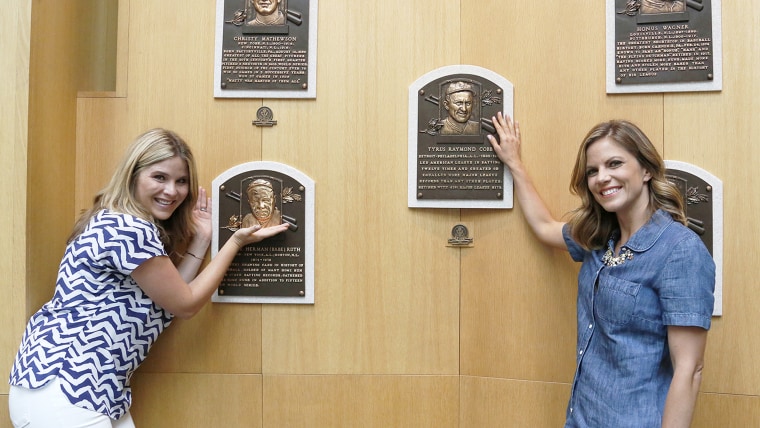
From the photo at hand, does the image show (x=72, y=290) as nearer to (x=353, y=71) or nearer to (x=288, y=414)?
(x=288, y=414)

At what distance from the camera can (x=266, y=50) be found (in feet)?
10.2

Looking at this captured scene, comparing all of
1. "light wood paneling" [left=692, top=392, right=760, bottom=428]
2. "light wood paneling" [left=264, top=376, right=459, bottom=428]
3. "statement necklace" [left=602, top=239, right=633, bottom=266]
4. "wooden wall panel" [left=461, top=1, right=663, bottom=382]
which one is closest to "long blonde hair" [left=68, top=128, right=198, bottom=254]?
"light wood paneling" [left=264, top=376, right=459, bottom=428]

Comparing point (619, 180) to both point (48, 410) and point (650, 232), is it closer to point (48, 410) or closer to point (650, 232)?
point (650, 232)

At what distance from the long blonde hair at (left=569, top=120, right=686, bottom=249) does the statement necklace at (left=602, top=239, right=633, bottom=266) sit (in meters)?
0.07

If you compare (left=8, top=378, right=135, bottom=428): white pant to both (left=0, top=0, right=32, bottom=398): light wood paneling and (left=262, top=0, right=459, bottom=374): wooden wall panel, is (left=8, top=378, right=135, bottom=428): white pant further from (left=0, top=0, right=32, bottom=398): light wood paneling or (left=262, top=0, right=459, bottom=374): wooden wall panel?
(left=262, top=0, right=459, bottom=374): wooden wall panel

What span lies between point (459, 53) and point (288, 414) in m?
2.11

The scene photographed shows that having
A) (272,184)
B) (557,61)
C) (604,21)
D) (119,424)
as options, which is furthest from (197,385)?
(604,21)

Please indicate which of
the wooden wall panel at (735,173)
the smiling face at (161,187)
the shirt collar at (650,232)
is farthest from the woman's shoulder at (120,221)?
the wooden wall panel at (735,173)

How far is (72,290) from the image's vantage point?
94.8 inches

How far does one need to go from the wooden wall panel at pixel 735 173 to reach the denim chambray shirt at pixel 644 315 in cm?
78

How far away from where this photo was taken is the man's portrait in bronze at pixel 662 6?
2.83 meters

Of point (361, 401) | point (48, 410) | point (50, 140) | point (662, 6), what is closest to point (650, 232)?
point (662, 6)

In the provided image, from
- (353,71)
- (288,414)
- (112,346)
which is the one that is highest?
(353,71)

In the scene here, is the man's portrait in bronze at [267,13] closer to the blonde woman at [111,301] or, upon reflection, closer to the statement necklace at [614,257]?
the blonde woman at [111,301]
